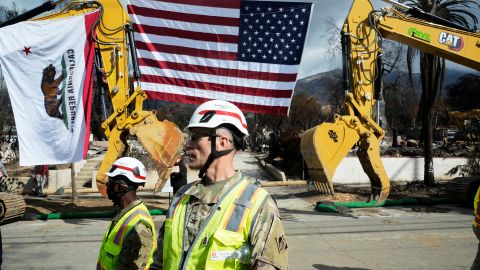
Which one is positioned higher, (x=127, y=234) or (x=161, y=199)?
(x=127, y=234)

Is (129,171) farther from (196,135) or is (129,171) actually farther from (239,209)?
(239,209)

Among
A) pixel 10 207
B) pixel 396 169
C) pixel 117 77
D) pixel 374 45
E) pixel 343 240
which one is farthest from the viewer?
pixel 396 169

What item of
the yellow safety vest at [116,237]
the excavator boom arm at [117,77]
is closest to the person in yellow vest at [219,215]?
the yellow safety vest at [116,237]

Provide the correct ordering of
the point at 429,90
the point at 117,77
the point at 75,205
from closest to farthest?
the point at 117,77
the point at 75,205
the point at 429,90

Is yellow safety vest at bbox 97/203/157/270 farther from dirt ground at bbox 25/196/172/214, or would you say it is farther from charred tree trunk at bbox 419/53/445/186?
charred tree trunk at bbox 419/53/445/186

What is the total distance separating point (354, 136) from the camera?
36.9 ft

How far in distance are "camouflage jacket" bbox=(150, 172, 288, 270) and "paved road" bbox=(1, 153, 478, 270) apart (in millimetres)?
5224

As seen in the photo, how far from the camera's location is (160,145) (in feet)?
36.8

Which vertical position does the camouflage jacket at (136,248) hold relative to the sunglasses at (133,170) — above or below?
below

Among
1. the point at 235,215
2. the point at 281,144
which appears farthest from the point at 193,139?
the point at 281,144

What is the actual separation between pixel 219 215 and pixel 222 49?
1098 centimetres

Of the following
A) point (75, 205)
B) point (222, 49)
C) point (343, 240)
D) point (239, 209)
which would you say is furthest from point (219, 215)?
point (75, 205)

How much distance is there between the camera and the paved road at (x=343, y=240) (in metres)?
7.52

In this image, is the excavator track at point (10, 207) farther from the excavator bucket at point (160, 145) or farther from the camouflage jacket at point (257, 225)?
the camouflage jacket at point (257, 225)
